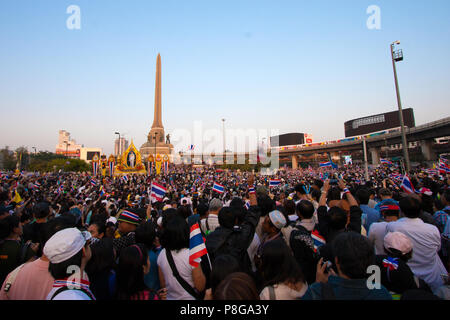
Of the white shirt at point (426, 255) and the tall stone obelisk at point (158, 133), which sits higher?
the tall stone obelisk at point (158, 133)

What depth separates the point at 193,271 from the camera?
246 centimetres

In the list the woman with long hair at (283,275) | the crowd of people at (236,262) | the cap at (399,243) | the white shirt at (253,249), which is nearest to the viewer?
the crowd of people at (236,262)

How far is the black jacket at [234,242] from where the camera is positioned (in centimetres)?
291

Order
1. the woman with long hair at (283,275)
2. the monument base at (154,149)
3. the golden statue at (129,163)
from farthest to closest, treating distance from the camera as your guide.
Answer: the monument base at (154,149) → the golden statue at (129,163) → the woman with long hair at (283,275)

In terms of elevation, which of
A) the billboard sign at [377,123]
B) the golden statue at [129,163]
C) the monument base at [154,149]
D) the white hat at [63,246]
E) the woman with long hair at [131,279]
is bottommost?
the woman with long hair at [131,279]

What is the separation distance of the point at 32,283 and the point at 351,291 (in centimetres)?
277

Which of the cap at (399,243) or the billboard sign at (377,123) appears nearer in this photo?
the cap at (399,243)

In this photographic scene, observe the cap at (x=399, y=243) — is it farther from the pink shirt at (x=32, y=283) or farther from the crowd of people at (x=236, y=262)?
the pink shirt at (x=32, y=283)

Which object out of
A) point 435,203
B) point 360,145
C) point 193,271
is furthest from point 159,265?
point 360,145

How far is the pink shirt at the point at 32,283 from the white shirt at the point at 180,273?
3.43 ft

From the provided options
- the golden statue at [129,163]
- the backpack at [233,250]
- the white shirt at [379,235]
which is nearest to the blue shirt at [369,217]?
the white shirt at [379,235]

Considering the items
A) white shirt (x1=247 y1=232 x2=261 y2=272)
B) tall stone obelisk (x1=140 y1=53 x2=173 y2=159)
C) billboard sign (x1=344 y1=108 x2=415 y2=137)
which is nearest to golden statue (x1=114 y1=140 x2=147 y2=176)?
tall stone obelisk (x1=140 y1=53 x2=173 y2=159)
